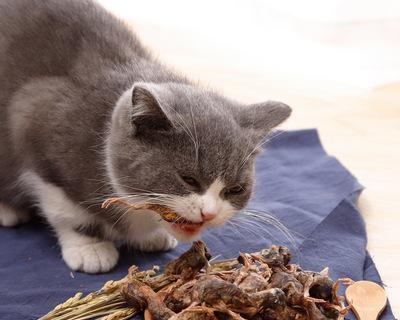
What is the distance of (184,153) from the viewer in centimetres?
108

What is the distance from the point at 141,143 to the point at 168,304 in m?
0.29

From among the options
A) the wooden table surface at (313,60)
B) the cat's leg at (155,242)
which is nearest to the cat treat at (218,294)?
the cat's leg at (155,242)

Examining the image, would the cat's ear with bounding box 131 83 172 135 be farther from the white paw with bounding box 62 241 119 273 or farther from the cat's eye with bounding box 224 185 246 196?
the white paw with bounding box 62 241 119 273

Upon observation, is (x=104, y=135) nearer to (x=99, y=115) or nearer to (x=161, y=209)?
(x=99, y=115)

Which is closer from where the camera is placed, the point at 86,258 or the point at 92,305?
the point at 92,305

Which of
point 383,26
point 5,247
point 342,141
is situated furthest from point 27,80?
point 383,26

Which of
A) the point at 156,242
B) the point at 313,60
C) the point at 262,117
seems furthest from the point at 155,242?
the point at 313,60

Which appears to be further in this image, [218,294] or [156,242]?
[156,242]

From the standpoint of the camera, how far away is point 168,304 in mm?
1060

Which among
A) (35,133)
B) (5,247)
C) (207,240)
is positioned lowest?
(5,247)

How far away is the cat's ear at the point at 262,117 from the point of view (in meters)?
1.17

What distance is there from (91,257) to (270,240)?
1.33ft

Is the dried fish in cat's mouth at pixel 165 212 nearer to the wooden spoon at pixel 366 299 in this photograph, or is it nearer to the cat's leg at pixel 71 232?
the cat's leg at pixel 71 232

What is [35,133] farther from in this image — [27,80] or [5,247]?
[5,247]
